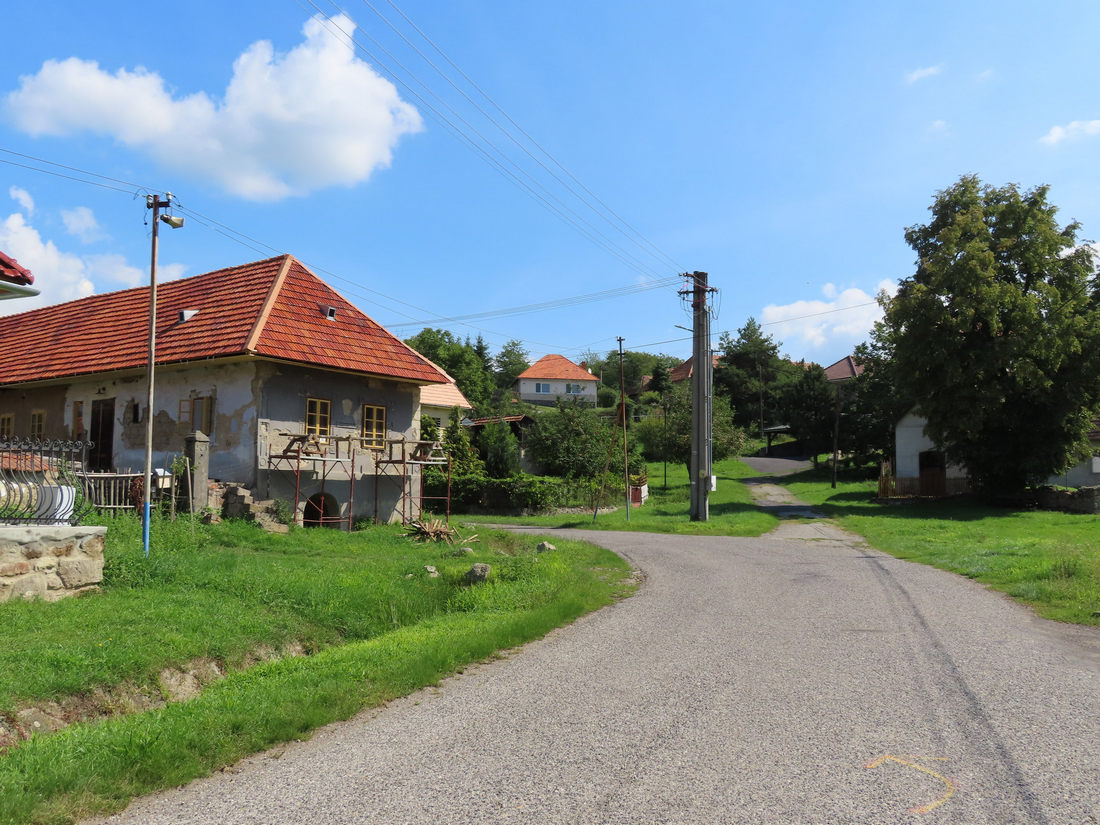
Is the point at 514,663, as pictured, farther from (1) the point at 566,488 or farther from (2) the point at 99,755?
(1) the point at 566,488

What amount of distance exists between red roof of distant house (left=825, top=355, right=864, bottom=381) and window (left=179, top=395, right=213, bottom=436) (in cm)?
5076

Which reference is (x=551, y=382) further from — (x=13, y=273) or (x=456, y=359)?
(x=13, y=273)

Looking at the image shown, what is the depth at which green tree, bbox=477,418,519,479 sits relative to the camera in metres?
38.1

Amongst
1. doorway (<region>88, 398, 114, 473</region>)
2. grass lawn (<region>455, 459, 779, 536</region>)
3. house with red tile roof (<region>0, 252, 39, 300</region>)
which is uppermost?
house with red tile roof (<region>0, 252, 39, 300</region>)

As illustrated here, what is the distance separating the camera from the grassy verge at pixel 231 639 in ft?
16.5

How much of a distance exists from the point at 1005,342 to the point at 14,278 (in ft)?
108

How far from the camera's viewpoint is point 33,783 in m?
4.61

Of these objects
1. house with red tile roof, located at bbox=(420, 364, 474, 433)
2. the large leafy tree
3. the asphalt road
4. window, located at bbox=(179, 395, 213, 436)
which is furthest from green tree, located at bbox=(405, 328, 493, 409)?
the asphalt road

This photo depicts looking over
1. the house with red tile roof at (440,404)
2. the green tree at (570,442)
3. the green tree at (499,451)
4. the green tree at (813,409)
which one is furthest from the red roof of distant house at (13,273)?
the green tree at (813,409)

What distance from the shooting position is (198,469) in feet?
55.0

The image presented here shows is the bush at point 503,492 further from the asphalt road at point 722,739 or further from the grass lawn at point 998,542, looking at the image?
the asphalt road at point 722,739

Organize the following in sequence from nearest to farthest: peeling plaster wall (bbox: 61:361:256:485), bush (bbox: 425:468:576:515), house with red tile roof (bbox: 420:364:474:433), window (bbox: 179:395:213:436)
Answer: peeling plaster wall (bbox: 61:361:256:485) → window (bbox: 179:395:213:436) → bush (bbox: 425:468:576:515) → house with red tile roof (bbox: 420:364:474:433)

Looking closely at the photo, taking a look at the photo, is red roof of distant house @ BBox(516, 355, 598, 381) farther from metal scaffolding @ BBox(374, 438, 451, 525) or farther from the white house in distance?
metal scaffolding @ BBox(374, 438, 451, 525)

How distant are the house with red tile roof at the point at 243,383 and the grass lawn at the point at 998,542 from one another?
563 inches
